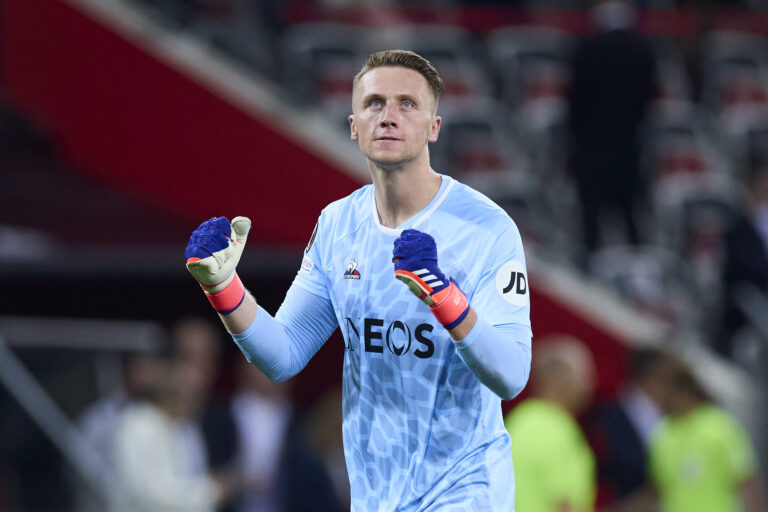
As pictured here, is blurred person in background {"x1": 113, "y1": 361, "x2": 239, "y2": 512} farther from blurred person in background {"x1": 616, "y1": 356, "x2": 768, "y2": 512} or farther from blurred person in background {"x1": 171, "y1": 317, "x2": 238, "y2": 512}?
blurred person in background {"x1": 616, "y1": 356, "x2": 768, "y2": 512}

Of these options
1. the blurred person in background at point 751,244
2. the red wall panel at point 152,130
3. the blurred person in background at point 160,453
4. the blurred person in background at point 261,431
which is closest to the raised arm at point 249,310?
the blurred person in background at point 160,453

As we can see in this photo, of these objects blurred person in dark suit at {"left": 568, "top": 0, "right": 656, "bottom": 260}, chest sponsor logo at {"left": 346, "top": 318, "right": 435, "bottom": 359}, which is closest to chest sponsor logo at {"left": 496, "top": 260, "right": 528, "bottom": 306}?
chest sponsor logo at {"left": 346, "top": 318, "right": 435, "bottom": 359}

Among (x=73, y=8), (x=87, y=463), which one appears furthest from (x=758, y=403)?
(x=73, y=8)

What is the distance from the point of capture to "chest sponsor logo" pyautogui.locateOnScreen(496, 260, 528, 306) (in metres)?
3.66

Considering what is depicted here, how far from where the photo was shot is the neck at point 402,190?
383 cm

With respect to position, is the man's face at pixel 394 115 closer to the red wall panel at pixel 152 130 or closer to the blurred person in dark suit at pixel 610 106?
the red wall panel at pixel 152 130

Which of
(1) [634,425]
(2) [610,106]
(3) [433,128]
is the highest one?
(2) [610,106]

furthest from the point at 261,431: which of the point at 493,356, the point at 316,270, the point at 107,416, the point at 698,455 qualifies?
the point at 493,356

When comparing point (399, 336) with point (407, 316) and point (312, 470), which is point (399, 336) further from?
point (312, 470)

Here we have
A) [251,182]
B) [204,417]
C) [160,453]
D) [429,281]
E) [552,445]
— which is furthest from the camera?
[251,182]

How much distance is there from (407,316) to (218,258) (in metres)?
0.55

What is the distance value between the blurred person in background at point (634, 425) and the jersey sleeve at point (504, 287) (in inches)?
176

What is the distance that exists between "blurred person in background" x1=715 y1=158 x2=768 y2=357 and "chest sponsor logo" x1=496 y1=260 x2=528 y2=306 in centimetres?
622

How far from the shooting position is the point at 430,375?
147 inches
